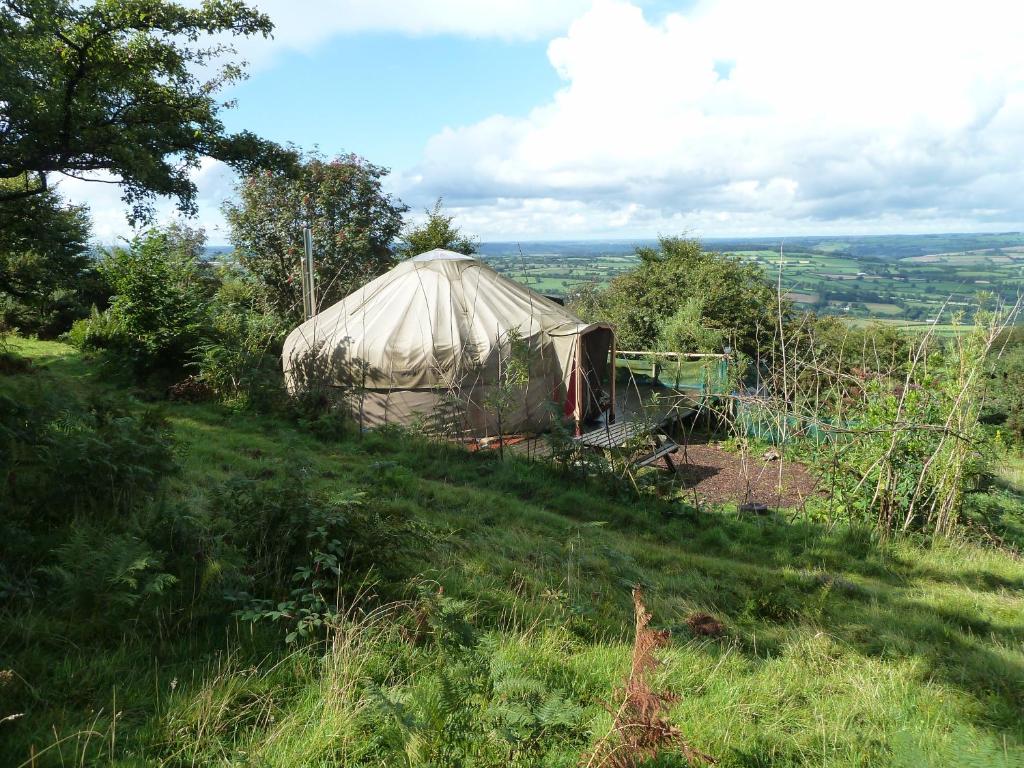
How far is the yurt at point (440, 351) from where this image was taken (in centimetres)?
1049

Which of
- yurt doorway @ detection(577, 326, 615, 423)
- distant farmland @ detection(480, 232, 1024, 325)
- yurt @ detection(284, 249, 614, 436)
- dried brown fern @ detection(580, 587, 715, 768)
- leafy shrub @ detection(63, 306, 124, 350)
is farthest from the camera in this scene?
yurt doorway @ detection(577, 326, 615, 423)

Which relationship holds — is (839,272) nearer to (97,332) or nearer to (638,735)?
(97,332)

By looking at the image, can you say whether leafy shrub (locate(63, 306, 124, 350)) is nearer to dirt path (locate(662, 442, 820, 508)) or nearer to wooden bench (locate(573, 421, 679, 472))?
wooden bench (locate(573, 421, 679, 472))

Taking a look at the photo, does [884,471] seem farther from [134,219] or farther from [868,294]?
[868,294]

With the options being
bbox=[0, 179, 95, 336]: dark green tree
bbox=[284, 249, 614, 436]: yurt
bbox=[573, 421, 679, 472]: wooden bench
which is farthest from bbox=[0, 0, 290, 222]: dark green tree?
bbox=[573, 421, 679, 472]: wooden bench

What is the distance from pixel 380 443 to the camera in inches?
322

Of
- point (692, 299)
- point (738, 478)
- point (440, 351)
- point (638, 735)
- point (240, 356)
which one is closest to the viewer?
point (638, 735)

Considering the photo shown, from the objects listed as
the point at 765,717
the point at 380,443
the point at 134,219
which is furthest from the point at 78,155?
the point at 765,717

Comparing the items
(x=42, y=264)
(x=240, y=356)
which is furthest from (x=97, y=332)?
(x=240, y=356)

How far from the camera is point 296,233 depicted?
698 inches

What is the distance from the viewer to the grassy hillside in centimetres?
222

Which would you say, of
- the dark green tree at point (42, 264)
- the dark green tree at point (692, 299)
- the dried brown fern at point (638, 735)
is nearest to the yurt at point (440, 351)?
the dark green tree at point (42, 264)

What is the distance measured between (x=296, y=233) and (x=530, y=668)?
54.9 ft

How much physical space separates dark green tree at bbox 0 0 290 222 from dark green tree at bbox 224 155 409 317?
302 inches
